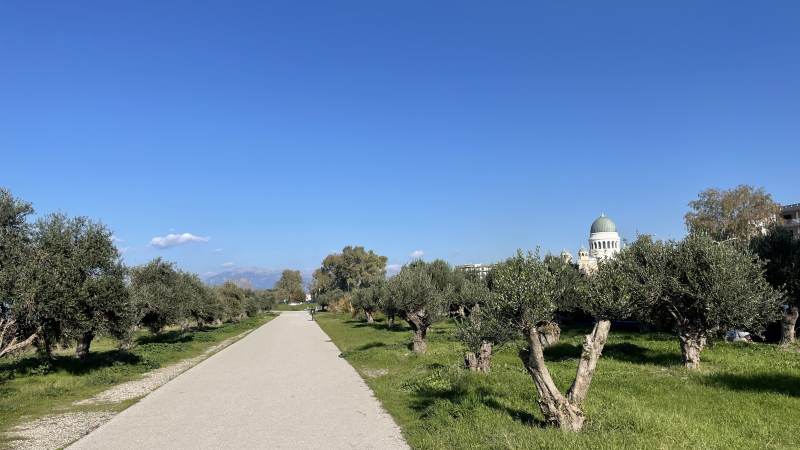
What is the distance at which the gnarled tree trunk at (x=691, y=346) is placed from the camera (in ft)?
63.3

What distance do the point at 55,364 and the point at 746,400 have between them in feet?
90.1

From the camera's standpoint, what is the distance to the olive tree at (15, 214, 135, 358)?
2023 centimetres

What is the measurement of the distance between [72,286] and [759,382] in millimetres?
25058

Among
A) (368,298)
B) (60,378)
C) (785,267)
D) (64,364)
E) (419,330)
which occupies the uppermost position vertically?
(785,267)

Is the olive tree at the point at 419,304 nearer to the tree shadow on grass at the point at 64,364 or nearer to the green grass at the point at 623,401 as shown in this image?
the green grass at the point at 623,401

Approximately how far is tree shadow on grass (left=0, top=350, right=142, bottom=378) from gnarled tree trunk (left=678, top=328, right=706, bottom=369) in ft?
81.4

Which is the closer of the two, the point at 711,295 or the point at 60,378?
the point at 711,295

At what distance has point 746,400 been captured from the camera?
44.3ft

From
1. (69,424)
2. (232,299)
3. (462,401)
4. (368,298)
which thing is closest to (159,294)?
(69,424)

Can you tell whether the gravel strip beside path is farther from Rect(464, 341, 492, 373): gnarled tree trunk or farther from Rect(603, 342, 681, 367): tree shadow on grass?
Rect(603, 342, 681, 367): tree shadow on grass

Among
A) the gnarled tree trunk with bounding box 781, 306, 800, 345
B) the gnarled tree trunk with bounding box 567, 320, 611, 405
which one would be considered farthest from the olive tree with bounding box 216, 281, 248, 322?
the gnarled tree trunk with bounding box 567, 320, 611, 405

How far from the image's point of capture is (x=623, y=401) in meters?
12.4

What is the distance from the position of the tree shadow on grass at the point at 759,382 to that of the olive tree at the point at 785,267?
8780 mm

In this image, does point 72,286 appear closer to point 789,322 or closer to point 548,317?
point 548,317
